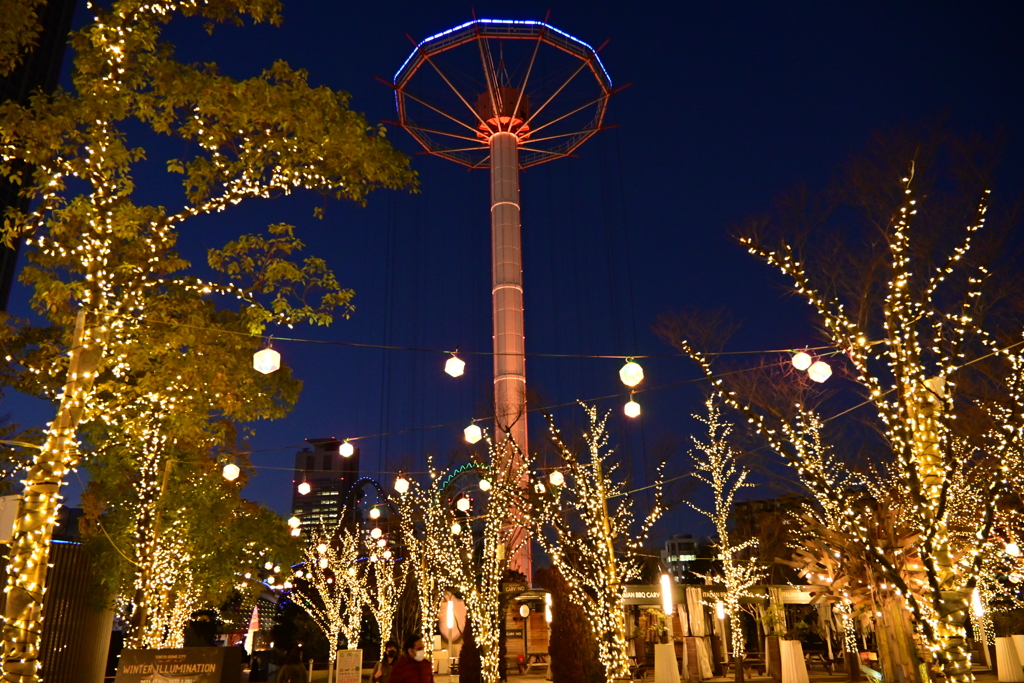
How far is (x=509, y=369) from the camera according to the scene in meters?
30.0

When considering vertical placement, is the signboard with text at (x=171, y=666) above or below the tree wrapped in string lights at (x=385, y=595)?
below

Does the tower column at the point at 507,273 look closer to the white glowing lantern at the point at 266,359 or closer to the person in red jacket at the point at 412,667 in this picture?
the white glowing lantern at the point at 266,359

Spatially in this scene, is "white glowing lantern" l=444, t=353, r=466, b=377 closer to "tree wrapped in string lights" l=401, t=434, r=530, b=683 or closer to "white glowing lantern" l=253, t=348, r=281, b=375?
"white glowing lantern" l=253, t=348, r=281, b=375

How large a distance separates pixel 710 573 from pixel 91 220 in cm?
3679

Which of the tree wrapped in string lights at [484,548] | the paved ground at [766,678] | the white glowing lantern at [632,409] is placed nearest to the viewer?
the white glowing lantern at [632,409]

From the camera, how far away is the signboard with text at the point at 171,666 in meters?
9.12

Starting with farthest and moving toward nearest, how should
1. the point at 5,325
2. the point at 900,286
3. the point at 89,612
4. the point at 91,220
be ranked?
the point at 89,612, the point at 5,325, the point at 91,220, the point at 900,286

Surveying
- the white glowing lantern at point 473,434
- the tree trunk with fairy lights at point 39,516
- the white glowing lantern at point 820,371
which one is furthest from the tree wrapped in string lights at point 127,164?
the white glowing lantern at point 820,371

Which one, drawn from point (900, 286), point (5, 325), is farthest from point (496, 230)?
point (900, 286)

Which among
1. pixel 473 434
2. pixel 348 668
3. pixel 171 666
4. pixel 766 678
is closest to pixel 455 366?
pixel 473 434

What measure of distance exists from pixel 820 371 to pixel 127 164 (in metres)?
9.63

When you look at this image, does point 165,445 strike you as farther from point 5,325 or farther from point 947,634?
point 947,634

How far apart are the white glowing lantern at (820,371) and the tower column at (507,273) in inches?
741

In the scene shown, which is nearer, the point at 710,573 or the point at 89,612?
the point at 89,612
